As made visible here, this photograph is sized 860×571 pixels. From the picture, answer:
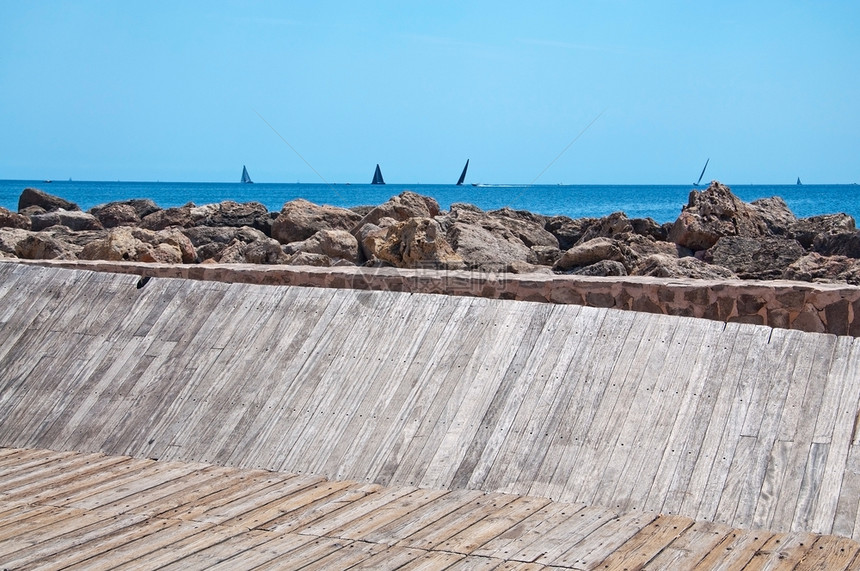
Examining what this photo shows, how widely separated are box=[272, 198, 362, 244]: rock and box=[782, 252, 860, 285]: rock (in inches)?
315

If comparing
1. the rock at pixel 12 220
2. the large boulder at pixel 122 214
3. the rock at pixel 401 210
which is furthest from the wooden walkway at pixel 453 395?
the large boulder at pixel 122 214

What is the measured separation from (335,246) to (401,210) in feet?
8.92

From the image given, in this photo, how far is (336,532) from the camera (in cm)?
428

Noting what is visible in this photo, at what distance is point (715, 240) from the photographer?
14766mm

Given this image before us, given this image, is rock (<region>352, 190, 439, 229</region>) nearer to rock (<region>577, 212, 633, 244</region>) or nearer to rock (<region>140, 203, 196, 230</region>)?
rock (<region>577, 212, 633, 244</region>)

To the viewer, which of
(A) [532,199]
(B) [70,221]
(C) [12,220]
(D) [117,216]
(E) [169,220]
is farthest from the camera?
(A) [532,199]

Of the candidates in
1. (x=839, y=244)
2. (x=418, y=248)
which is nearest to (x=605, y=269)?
(x=418, y=248)

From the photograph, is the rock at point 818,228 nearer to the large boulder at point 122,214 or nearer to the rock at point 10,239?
the rock at point 10,239

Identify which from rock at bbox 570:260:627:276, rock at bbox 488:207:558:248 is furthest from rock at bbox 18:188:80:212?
rock at bbox 570:260:627:276

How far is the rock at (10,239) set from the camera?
14.1m

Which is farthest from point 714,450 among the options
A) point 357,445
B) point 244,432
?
point 244,432

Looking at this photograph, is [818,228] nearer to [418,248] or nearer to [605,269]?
[605,269]

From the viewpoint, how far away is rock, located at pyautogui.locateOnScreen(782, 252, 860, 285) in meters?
10.3

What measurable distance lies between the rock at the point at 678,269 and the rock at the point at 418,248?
7.33ft
